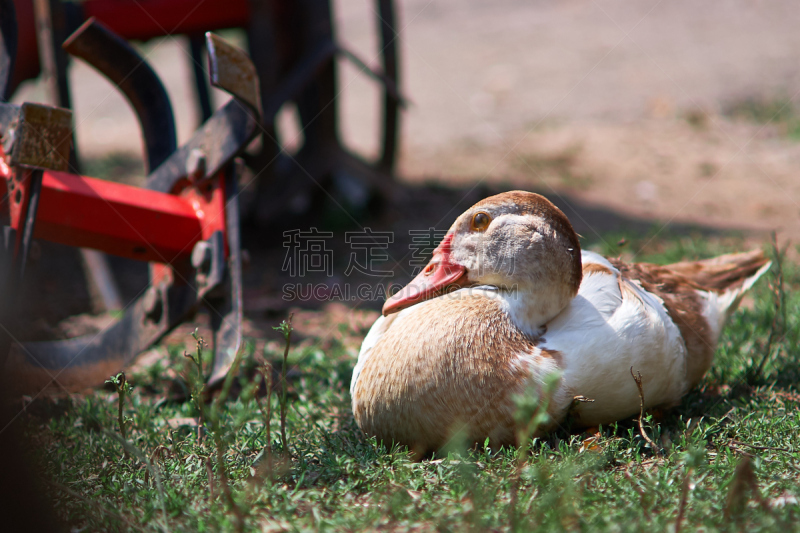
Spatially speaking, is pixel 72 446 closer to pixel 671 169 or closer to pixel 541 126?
pixel 671 169

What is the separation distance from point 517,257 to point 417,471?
0.82m

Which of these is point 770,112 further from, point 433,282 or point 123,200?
point 123,200

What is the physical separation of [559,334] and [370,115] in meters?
7.14

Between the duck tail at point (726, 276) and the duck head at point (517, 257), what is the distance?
0.85 metres

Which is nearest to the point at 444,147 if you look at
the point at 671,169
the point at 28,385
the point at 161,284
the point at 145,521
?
the point at 671,169

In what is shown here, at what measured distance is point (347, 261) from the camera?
4.73 metres

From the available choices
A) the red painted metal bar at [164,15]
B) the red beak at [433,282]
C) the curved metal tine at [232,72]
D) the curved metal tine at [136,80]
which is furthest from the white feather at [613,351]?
the red painted metal bar at [164,15]

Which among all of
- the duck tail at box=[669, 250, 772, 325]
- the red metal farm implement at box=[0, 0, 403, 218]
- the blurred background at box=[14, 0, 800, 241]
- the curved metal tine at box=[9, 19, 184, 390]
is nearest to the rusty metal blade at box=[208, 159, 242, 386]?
the curved metal tine at box=[9, 19, 184, 390]

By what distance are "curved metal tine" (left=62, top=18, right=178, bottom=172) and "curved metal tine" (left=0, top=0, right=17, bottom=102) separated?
0.26m

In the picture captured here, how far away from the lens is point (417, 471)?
204cm

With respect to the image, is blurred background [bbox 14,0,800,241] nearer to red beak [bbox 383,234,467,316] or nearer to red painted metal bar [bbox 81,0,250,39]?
red painted metal bar [bbox 81,0,250,39]

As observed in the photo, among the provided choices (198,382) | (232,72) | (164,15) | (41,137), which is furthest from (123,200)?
(164,15)

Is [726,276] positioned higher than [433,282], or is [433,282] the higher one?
[433,282]

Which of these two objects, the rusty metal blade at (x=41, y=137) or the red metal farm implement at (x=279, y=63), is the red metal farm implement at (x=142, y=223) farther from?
the red metal farm implement at (x=279, y=63)
